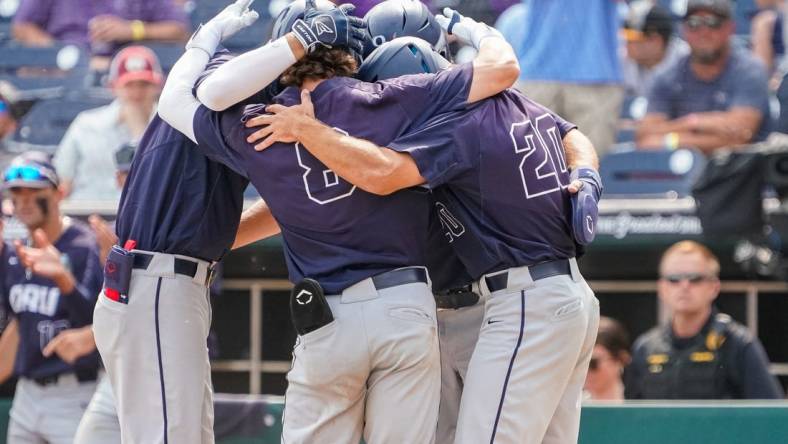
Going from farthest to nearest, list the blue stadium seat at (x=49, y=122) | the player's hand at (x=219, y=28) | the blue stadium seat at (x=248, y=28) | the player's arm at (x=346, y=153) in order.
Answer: the blue stadium seat at (x=248, y=28) → the blue stadium seat at (x=49, y=122) → the player's hand at (x=219, y=28) → the player's arm at (x=346, y=153)

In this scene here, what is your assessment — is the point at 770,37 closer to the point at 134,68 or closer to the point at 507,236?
the point at 134,68

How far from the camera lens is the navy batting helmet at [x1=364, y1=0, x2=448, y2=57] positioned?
14.5 feet

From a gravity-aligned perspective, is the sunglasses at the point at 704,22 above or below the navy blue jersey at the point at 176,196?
above

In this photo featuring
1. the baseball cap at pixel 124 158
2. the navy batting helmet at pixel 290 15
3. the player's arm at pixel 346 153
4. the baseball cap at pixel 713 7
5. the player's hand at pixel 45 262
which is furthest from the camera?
the baseball cap at pixel 713 7

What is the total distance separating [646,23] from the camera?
25.7 ft

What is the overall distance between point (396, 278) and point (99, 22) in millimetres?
5108

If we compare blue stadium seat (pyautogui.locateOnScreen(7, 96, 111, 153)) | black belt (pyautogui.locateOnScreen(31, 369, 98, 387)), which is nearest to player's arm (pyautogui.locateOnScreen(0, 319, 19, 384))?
black belt (pyautogui.locateOnScreen(31, 369, 98, 387))

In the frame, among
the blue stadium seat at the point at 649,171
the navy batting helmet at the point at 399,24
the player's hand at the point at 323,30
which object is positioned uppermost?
the navy batting helmet at the point at 399,24

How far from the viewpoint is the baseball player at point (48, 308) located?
633 cm

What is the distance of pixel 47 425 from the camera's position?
635 cm

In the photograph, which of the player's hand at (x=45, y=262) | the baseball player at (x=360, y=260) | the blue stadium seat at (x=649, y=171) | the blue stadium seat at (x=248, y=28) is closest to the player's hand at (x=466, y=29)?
the baseball player at (x=360, y=260)

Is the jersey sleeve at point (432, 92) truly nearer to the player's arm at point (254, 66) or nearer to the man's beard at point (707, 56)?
the player's arm at point (254, 66)

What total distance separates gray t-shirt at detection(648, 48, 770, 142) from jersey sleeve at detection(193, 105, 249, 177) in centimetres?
373

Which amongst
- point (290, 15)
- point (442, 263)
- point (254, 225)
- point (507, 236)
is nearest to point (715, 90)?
point (442, 263)
